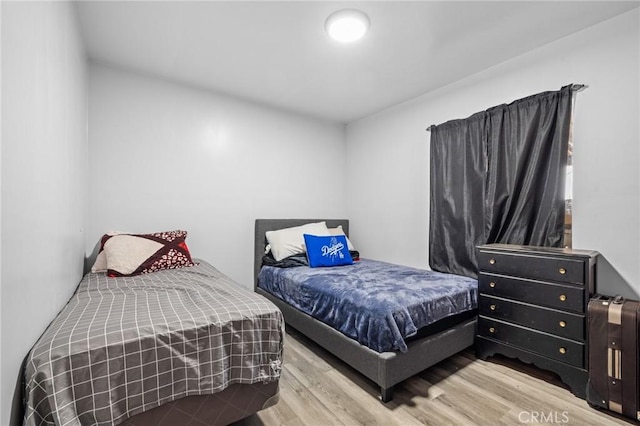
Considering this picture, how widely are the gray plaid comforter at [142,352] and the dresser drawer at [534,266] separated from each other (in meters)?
1.75

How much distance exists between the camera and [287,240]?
10.6 ft

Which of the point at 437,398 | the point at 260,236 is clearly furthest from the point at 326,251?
the point at 437,398

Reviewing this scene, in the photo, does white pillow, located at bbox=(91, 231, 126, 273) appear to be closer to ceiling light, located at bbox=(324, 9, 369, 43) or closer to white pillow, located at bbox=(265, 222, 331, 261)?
white pillow, located at bbox=(265, 222, 331, 261)

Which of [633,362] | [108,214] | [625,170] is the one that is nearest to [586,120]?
[625,170]

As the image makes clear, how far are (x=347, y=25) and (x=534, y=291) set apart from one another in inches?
91.1

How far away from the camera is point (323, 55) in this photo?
241 cm

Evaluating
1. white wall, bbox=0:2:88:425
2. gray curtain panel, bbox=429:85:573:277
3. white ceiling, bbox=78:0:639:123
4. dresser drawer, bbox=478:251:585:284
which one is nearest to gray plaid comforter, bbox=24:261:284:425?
white wall, bbox=0:2:88:425

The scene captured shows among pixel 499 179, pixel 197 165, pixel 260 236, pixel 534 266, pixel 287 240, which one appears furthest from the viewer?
pixel 260 236

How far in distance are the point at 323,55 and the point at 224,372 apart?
7.95 ft

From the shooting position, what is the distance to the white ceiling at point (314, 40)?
1871 mm

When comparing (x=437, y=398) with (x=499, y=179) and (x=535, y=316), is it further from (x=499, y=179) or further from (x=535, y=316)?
(x=499, y=179)

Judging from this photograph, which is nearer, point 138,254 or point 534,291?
point 534,291

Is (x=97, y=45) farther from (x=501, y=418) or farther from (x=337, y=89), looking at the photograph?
(x=501, y=418)

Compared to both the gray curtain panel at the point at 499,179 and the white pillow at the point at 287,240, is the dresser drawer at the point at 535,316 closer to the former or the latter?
the gray curtain panel at the point at 499,179
